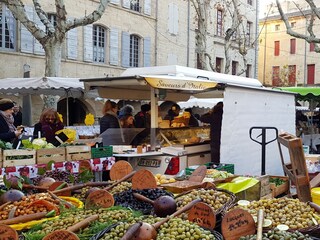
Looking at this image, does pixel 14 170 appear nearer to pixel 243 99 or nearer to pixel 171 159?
pixel 171 159

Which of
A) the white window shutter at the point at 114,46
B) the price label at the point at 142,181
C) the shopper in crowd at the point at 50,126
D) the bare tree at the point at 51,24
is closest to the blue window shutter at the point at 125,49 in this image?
the white window shutter at the point at 114,46

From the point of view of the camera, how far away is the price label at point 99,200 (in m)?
3.50

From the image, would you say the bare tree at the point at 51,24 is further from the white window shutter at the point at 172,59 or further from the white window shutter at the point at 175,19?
the white window shutter at the point at 175,19

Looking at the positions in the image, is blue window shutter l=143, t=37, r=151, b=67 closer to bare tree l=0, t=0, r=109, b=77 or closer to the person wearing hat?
bare tree l=0, t=0, r=109, b=77

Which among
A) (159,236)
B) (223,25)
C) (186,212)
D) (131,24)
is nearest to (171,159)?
(186,212)

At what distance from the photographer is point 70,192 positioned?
4.14m

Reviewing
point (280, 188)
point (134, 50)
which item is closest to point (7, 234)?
point (280, 188)

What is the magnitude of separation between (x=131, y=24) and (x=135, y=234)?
61.7 feet

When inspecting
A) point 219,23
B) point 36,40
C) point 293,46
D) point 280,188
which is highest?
point 293,46

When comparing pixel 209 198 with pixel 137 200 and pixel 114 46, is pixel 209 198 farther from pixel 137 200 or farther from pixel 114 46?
pixel 114 46

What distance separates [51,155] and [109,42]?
1397cm

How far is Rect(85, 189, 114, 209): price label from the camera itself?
3.50m

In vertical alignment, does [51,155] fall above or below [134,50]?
below

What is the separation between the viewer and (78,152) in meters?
6.42
